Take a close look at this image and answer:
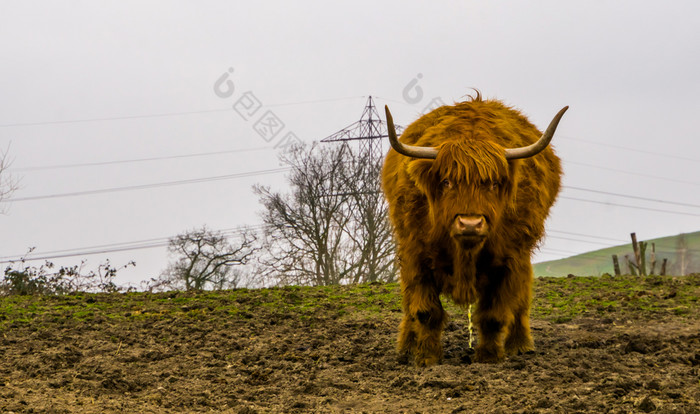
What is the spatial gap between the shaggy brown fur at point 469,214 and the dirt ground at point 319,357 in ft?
1.47

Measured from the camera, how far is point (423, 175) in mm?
6148

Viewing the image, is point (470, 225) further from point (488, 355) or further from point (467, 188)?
point (488, 355)

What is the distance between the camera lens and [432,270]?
664 cm

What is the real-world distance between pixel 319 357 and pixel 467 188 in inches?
96.2

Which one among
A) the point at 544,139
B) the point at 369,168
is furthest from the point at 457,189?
the point at 369,168

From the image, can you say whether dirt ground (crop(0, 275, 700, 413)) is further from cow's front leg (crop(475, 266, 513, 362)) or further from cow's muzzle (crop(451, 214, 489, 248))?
cow's muzzle (crop(451, 214, 489, 248))

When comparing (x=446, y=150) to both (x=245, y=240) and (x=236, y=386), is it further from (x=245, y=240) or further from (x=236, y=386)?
(x=245, y=240)

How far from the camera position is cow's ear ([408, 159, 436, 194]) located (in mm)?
6094

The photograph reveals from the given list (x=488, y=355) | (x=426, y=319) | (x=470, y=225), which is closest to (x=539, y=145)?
(x=470, y=225)

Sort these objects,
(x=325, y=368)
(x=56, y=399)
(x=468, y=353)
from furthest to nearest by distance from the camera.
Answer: (x=468, y=353) < (x=325, y=368) < (x=56, y=399)

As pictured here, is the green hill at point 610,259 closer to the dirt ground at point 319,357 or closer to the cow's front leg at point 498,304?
the dirt ground at point 319,357

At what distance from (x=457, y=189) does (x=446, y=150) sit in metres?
0.35

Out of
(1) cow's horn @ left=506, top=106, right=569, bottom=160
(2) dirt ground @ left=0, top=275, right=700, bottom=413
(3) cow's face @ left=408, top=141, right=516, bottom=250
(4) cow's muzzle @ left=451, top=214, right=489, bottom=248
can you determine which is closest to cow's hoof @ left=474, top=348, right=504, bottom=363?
(2) dirt ground @ left=0, top=275, right=700, bottom=413

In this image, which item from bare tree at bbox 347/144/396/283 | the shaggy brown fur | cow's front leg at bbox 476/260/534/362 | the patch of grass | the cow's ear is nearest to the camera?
the shaggy brown fur
